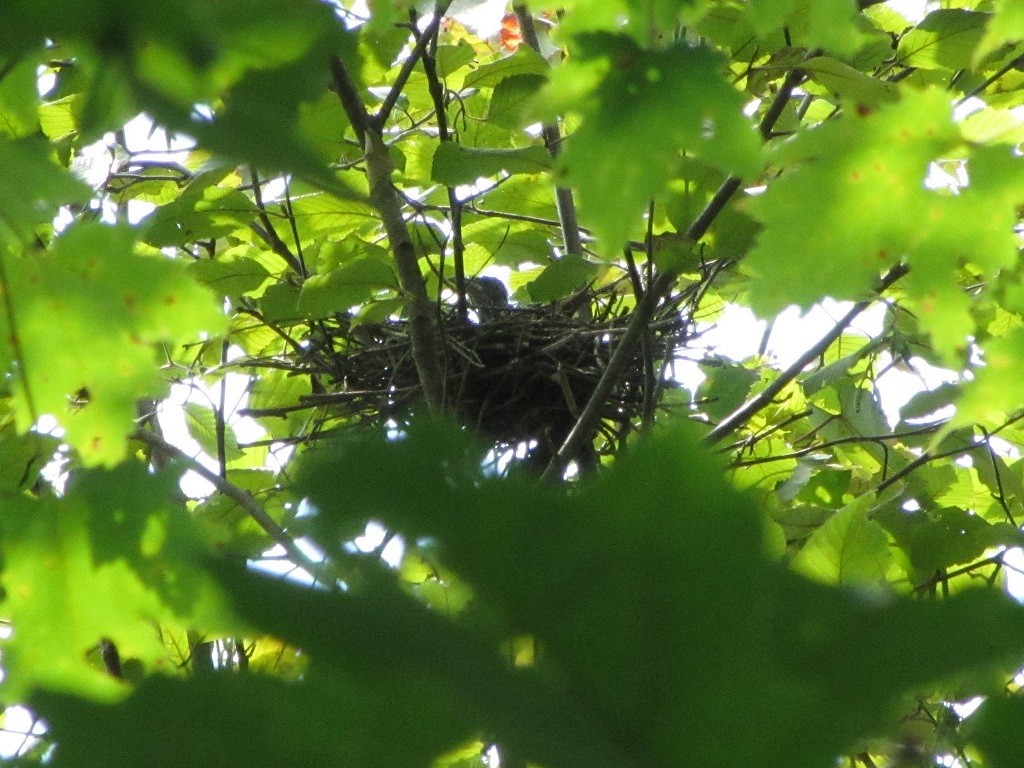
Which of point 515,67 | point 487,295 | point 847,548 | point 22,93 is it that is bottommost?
point 847,548

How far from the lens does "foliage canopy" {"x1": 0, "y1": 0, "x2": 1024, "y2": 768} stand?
24 cm

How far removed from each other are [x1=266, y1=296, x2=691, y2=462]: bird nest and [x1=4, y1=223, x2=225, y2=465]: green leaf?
798 mm

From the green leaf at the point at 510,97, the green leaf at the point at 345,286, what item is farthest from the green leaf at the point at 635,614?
the green leaf at the point at 510,97

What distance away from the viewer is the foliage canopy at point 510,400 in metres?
0.24

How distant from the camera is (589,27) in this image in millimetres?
773

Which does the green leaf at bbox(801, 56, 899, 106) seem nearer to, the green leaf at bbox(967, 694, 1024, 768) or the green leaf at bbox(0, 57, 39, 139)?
the green leaf at bbox(0, 57, 39, 139)

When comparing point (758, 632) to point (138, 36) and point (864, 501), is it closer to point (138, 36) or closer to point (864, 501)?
point (138, 36)

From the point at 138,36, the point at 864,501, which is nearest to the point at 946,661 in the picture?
the point at 138,36

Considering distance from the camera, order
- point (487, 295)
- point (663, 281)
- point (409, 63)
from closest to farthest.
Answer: point (663, 281), point (409, 63), point (487, 295)

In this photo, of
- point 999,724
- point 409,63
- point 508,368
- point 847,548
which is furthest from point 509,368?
point 999,724

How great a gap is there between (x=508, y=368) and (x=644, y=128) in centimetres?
118

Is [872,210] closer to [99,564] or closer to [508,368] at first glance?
[99,564]

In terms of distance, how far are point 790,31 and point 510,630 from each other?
128 centimetres

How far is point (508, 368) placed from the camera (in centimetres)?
193
